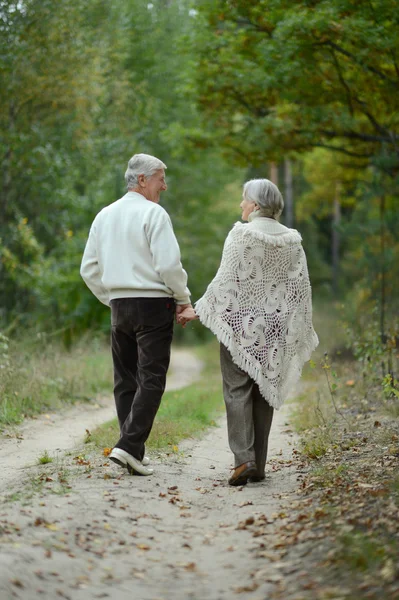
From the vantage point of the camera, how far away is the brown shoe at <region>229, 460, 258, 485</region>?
617 cm

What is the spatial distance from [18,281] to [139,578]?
15.1 meters

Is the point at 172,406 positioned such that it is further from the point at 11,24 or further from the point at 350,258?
the point at 350,258

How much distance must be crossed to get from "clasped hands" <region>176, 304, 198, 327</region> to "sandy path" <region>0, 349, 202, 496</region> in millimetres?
1762

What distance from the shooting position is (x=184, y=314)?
6.29 meters

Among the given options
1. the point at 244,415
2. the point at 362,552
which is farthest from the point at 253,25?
the point at 362,552

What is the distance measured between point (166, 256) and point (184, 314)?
49cm

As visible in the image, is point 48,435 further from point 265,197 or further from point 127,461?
point 265,197

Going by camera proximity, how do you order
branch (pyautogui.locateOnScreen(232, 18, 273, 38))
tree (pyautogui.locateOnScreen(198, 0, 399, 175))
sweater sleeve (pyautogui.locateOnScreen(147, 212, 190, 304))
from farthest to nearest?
branch (pyautogui.locateOnScreen(232, 18, 273, 38)), tree (pyautogui.locateOnScreen(198, 0, 399, 175)), sweater sleeve (pyautogui.locateOnScreen(147, 212, 190, 304))

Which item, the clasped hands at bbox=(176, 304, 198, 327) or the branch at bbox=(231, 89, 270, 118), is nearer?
the clasped hands at bbox=(176, 304, 198, 327)

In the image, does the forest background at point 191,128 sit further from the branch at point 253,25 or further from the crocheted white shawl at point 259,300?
the crocheted white shawl at point 259,300

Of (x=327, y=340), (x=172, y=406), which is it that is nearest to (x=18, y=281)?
(x=327, y=340)

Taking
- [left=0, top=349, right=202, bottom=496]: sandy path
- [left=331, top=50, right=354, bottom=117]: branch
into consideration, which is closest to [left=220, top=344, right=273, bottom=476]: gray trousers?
[left=0, top=349, right=202, bottom=496]: sandy path

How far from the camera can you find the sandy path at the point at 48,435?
7189 mm

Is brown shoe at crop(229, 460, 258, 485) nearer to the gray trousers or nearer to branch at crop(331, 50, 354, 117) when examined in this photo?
the gray trousers
